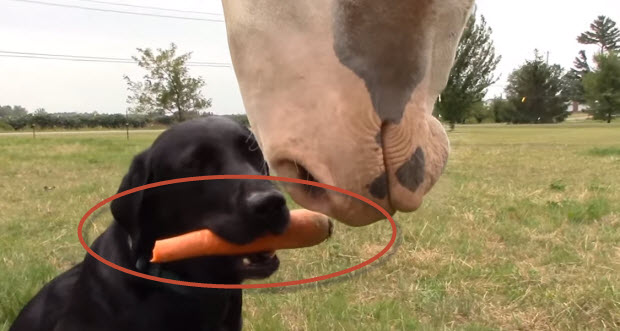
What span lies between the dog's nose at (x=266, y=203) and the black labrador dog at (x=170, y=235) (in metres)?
0.11

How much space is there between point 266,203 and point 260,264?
260 mm

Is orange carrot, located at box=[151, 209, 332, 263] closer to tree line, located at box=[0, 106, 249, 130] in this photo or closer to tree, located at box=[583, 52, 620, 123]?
→ tree line, located at box=[0, 106, 249, 130]

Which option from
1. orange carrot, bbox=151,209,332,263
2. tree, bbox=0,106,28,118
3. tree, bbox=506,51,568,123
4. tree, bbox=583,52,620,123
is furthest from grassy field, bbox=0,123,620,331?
tree, bbox=506,51,568,123

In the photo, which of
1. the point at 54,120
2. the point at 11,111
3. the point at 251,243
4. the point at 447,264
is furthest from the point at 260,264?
the point at 11,111

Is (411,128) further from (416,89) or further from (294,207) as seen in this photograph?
(294,207)

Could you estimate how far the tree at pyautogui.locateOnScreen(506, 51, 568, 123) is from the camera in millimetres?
32531

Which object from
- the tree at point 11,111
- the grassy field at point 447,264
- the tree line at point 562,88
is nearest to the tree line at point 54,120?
the tree at point 11,111

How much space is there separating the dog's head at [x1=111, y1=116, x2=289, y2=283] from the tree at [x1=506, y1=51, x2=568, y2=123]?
3264 centimetres

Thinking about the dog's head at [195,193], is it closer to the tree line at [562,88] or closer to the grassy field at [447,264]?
the grassy field at [447,264]

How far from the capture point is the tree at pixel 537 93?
107 feet

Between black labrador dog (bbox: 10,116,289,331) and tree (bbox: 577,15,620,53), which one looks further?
tree (bbox: 577,15,620,53)

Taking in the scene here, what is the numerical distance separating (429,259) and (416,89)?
2.08 metres

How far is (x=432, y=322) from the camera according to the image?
2141 millimetres

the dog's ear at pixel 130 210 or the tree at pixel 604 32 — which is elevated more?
the tree at pixel 604 32
